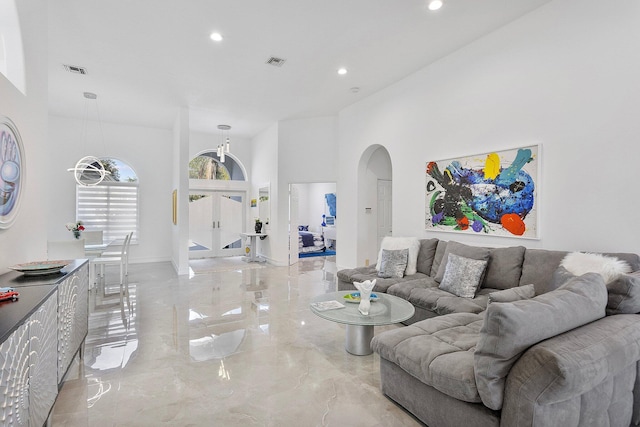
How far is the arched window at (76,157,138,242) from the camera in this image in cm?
764

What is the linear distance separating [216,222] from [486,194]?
7.40m

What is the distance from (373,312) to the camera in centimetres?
296

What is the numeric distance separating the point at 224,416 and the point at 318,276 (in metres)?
4.44

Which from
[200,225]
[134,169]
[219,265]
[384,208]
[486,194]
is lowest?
[219,265]

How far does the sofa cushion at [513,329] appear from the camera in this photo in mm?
1559

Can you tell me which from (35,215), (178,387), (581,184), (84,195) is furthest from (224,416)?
(84,195)

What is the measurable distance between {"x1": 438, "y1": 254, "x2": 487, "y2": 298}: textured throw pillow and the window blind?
24.8ft

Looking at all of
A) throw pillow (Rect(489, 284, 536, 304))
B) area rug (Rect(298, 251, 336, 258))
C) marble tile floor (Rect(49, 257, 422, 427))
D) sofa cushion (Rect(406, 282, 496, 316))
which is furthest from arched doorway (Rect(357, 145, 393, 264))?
throw pillow (Rect(489, 284, 536, 304))

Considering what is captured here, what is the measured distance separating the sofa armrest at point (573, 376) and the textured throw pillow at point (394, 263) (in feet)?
8.43

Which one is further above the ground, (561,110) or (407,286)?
(561,110)

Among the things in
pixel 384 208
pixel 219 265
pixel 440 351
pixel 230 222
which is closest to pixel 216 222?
pixel 230 222

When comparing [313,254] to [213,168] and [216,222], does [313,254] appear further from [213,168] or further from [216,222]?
[213,168]

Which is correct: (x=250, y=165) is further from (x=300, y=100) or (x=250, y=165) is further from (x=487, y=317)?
(x=487, y=317)

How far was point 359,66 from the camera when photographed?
4.82m
